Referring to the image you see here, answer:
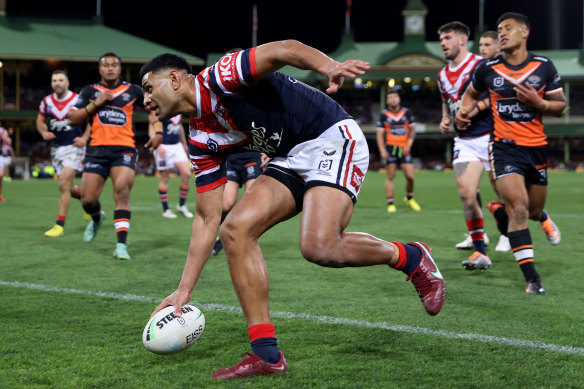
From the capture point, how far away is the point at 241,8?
63406 mm

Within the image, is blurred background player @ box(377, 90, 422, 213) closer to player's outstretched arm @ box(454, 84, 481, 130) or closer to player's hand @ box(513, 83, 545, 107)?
player's outstretched arm @ box(454, 84, 481, 130)

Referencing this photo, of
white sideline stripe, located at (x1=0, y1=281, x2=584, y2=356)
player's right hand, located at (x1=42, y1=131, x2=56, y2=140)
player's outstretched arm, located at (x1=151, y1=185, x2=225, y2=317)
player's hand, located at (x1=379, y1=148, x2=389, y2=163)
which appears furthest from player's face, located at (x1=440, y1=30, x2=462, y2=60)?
player's hand, located at (x1=379, y1=148, x2=389, y2=163)

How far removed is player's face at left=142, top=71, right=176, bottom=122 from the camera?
352 centimetres

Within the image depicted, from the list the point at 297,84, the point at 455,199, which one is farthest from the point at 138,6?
the point at 297,84

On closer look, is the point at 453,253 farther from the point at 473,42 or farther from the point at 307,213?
the point at 473,42

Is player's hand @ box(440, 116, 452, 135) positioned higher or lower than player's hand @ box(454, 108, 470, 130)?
lower

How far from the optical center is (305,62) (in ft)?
10.4

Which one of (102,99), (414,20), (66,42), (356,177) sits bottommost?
(356,177)

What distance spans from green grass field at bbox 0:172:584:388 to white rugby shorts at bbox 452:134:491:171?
1144 millimetres

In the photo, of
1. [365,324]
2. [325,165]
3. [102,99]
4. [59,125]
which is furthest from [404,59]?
[325,165]

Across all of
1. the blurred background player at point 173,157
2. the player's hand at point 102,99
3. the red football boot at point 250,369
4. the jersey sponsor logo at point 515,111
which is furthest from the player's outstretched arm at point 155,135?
the blurred background player at point 173,157

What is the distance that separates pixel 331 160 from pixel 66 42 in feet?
146

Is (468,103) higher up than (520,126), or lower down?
higher up

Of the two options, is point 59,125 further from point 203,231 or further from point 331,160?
point 331,160
